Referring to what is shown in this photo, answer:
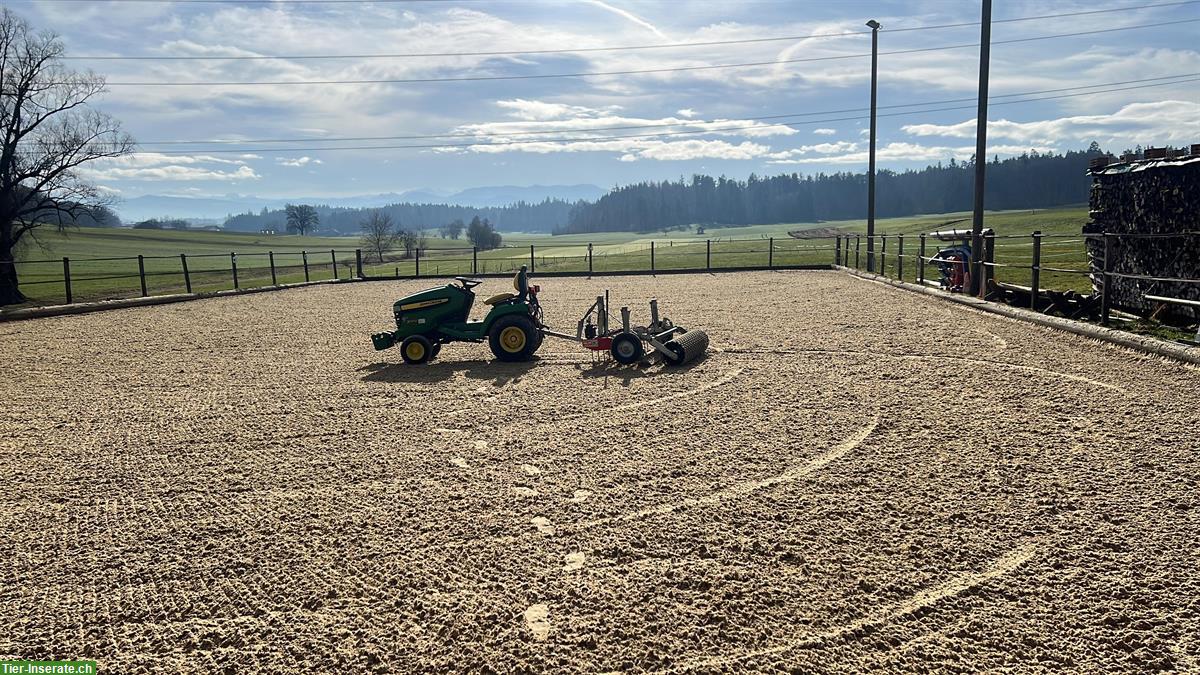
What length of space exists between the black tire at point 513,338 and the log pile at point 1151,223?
28.5 ft

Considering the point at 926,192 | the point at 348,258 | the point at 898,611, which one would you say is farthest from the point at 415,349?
the point at 926,192

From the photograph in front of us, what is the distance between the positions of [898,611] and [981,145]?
50.5 ft

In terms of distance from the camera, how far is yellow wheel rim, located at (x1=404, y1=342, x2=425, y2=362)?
986 cm

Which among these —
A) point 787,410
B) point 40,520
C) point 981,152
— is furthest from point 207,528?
point 981,152

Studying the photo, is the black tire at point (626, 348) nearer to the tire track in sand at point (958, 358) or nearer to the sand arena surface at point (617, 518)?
the sand arena surface at point (617, 518)

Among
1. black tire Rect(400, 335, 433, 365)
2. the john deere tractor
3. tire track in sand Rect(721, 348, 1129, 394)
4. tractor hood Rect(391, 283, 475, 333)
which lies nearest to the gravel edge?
tire track in sand Rect(721, 348, 1129, 394)

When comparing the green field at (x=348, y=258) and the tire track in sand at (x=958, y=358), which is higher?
the green field at (x=348, y=258)

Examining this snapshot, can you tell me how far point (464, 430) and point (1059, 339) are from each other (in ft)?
27.4

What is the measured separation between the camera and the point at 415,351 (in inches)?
388

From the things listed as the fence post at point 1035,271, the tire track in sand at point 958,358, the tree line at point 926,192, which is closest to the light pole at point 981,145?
the fence post at point 1035,271

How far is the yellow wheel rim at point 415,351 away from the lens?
32.3 feet

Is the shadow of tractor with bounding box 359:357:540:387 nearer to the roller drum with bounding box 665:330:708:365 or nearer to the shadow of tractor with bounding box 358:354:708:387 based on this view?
the shadow of tractor with bounding box 358:354:708:387

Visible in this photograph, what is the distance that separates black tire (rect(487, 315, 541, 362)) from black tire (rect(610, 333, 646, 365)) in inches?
47.5

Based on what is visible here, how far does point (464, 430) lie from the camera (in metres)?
6.57
